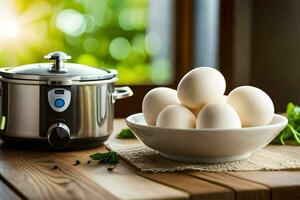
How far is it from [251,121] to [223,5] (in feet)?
6.01

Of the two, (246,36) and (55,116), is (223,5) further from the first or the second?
(55,116)

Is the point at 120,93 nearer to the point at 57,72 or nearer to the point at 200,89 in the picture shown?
the point at 57,72

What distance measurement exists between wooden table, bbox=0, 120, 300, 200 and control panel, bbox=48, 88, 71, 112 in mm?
131

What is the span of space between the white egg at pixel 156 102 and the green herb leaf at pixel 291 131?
301mm

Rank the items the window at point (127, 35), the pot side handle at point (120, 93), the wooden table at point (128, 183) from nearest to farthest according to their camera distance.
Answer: the wooden table at point (128, 183)
the pot side handle at point (120, 93)
the window at point (127, 35)

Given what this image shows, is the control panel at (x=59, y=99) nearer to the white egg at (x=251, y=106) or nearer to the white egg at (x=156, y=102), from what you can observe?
the white egg at (x=156, y=102)

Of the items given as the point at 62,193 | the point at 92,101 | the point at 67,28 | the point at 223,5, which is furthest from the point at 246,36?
the point at 62,193

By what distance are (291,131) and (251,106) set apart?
286 mm

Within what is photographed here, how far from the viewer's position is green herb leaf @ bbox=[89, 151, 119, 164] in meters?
1.17

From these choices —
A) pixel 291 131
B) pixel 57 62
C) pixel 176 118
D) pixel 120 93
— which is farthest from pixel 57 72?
pixel 291 131

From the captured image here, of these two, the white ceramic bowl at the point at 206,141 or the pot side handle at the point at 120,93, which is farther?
the pot side handle at the point at 120,93

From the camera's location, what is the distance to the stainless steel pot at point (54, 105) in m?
1.26

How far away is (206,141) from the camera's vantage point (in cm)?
109

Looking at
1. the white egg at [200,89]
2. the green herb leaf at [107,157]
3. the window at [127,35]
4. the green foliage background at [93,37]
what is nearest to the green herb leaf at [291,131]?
the white egg at [200,89]
